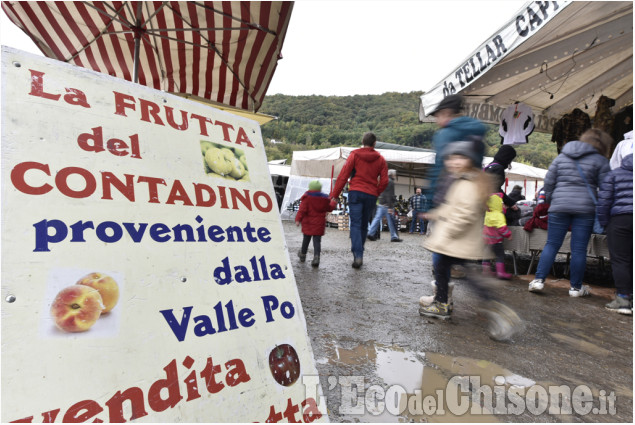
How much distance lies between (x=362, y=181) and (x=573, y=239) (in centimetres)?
245

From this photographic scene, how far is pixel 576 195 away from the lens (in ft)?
12.0

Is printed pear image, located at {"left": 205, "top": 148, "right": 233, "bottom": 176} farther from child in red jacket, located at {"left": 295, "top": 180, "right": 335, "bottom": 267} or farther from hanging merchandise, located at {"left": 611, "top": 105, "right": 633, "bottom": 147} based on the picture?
hanging merchandise, located at {"left": 611, "top": 105, "right": 633, "bottom": 147}

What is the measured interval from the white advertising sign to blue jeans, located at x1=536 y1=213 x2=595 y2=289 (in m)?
3.55

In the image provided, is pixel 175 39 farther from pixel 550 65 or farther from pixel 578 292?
pixel 578 292

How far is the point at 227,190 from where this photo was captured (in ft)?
5.27

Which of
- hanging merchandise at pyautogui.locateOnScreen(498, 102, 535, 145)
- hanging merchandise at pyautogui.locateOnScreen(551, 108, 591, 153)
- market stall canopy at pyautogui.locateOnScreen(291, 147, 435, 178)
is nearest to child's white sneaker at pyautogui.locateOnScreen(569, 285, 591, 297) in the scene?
hanging merchandise at pyautogui.locateOnScreen(498, 102, 535, 145)

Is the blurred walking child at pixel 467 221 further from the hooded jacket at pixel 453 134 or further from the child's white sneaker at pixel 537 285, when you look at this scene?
the child's white sneaker at pixel 537 285

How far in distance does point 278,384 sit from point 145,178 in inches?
37.4

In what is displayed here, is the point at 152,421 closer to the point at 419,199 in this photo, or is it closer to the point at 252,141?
the point at 252,141

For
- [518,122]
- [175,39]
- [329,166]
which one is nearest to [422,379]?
[175,39]

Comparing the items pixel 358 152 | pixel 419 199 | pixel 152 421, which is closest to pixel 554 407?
pixel 152 421

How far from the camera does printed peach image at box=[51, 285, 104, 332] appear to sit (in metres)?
1.03

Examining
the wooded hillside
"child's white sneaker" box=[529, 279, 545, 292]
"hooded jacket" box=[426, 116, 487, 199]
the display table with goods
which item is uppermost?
the wooded hillside

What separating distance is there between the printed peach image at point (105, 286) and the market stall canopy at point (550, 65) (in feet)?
13.8
